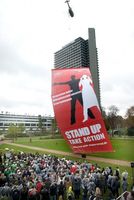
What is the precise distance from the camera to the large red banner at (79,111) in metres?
34.0

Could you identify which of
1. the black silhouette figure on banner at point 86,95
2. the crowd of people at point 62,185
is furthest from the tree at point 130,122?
the crowd of people at point 62,185

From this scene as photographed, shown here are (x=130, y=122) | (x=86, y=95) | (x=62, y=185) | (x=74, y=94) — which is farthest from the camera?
(x=130, y=122)

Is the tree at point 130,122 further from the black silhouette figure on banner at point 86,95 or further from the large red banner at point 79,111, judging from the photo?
the black silhouette figure on banner at point 86,95

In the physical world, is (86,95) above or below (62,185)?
above

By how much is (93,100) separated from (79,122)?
9.41 feet

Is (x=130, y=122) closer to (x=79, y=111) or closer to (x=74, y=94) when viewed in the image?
(x=79, y=111)

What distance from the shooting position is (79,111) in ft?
112

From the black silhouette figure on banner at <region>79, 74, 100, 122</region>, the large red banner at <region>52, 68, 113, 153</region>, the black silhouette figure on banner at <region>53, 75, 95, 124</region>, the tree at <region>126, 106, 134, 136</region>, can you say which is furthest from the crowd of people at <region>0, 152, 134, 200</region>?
the tree at <region>126, 106, 134, 136</region>

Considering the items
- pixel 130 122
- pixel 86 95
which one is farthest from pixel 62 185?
pixel 130 122

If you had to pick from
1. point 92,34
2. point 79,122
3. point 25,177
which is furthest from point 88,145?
point 92,34

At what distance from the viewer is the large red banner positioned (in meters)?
34.0

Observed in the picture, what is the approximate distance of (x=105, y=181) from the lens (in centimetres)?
2019

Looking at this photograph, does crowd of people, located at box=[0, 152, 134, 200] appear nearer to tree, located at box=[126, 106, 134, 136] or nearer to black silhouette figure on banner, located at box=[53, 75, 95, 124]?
black silhouette figure on banner, located at box=[53, 75, 95, 124]

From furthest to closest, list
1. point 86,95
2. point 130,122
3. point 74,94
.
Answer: point 130,122, point 74,94, point 86,95
